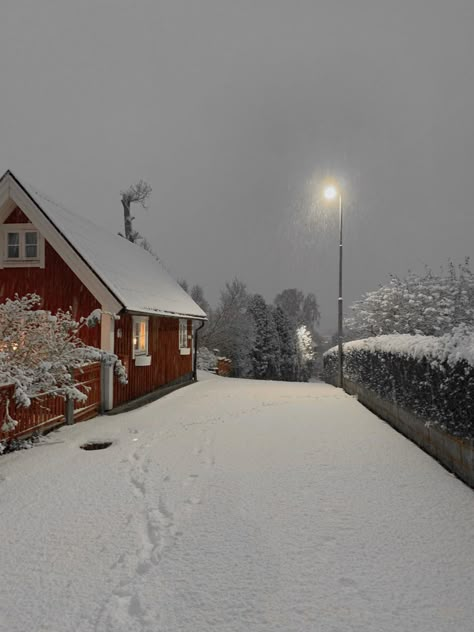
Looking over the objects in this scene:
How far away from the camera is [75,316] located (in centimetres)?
1126

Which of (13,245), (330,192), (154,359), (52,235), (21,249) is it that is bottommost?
(154,359)

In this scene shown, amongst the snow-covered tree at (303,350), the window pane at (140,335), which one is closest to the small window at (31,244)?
the window pane at (140,335)

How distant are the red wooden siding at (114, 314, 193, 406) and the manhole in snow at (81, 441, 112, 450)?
11.8 feet

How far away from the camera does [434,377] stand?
6.24m

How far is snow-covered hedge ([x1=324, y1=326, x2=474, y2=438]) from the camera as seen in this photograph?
5285mm

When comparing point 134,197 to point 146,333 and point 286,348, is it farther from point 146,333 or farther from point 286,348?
point 286,348

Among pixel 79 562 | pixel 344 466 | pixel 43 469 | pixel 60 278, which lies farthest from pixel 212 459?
pixel 60 278

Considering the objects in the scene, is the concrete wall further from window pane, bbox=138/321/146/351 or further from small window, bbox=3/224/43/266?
small window, bbox=3/224/43/266

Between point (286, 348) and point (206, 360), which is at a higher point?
point (206, 360)

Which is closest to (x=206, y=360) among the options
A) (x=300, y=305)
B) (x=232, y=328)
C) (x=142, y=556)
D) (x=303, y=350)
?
(x=232, y=328)

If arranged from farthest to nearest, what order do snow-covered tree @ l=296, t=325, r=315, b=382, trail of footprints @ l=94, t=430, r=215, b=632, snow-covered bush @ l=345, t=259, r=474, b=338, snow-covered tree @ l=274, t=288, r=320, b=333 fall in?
snow-covered tree @ l=274, t=288, r=320, b=333, snow-covered tree @ l=296, t=325, r=315, b=382, snow-covered bush @ l=345, t=259, r=474, b=338, trail of footprints @ l=94, t=430, r=215, b=632

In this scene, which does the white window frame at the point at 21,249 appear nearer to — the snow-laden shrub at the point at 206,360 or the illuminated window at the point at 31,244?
the illuminated window at the point at 31,244

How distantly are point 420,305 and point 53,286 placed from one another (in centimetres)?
1954

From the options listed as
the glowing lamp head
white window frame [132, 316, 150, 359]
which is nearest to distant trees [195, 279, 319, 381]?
the glowing lamp head
